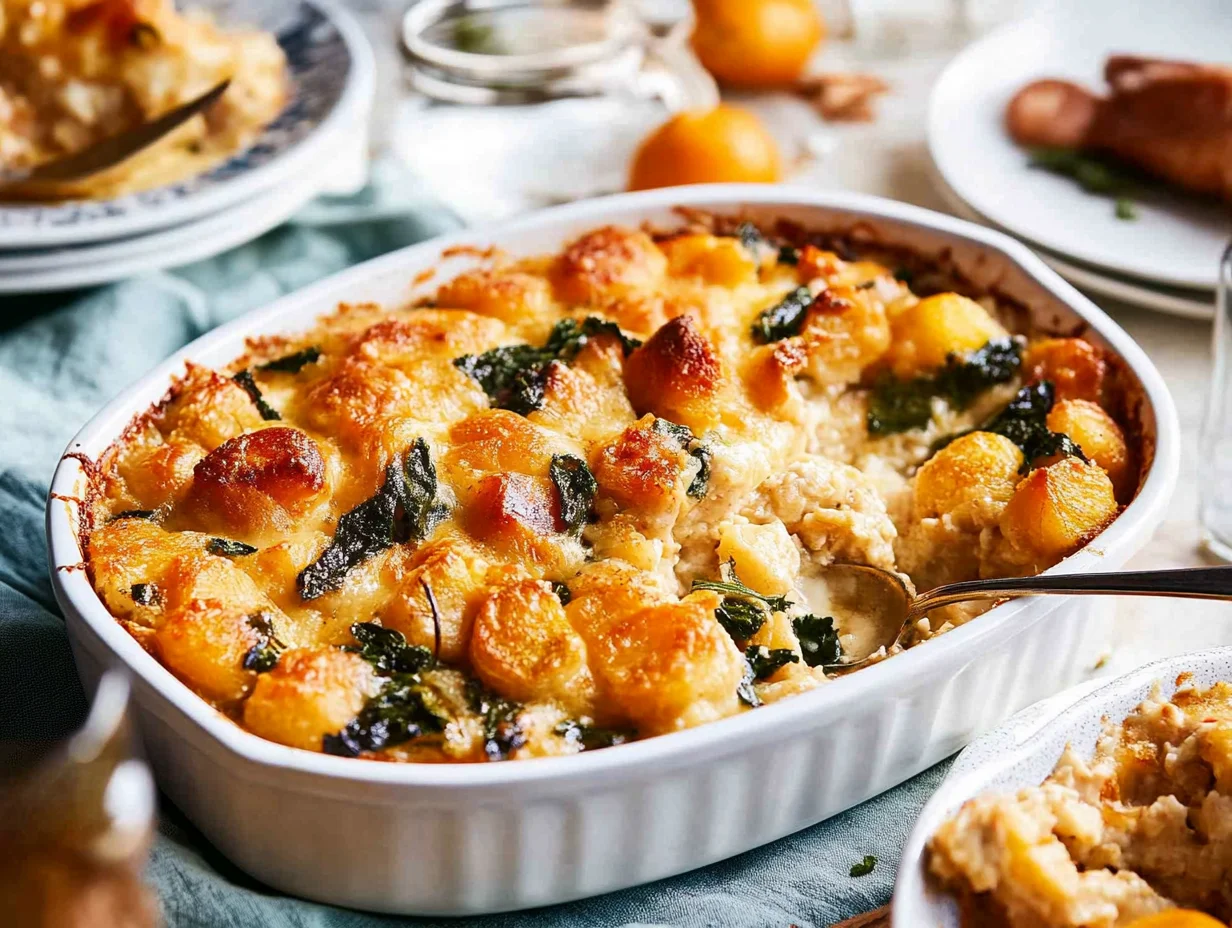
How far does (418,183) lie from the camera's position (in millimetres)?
4645

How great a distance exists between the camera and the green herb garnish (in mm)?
2592

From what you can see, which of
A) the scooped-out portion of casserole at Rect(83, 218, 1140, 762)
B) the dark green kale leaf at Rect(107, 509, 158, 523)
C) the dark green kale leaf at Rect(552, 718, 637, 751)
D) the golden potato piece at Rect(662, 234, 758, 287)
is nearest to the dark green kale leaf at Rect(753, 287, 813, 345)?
the scooped-out portion of casserole at Rect(83, 218, 1140, 762)

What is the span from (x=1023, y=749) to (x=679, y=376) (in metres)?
1.09

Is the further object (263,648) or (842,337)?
(842,337)

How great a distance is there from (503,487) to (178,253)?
6.10ft

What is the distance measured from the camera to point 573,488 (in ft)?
9.18

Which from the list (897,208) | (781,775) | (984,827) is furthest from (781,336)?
(984,827)

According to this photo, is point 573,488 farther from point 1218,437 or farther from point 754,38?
point 754,38

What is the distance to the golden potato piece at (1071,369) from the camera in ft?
10.5

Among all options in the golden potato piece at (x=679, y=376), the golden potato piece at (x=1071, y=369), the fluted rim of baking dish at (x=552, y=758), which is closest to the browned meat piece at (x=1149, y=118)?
the fluted rim of baking dish at (x=552, y=758)

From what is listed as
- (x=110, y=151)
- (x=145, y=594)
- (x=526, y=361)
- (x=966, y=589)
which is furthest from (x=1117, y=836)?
(x=110, y=151)

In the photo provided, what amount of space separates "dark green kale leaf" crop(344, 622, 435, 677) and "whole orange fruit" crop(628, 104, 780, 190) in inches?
92.5

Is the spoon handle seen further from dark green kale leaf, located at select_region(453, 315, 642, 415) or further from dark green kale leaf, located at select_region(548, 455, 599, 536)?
dark green kale leaf, located at select_region(453, 315, 642, 415)

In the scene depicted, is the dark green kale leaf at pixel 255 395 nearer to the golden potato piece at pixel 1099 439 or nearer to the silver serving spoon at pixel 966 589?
the silver serving spoon at pixel 966 589
